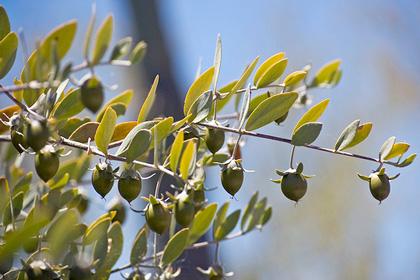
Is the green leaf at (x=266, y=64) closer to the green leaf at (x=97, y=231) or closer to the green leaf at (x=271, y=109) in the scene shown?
the green leaf at (x=271, y=109)

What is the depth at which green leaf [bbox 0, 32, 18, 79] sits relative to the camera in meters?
0.59

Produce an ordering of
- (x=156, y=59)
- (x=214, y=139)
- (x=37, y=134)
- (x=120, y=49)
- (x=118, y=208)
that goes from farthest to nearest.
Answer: (x=156, y=59) → (x=118, y=208) → (x=120, y=49) → (x=214, y=139) → (x=37, y=134)

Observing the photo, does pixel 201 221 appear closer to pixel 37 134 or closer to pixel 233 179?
pixel 233 179

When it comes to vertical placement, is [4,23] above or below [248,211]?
above

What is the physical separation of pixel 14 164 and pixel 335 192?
4.23m

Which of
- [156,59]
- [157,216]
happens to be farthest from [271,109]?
[156,59]

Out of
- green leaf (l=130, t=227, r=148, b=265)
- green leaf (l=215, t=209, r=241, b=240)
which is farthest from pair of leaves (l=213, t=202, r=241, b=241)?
green leaf (l=130, t=227, r=148, b=265)

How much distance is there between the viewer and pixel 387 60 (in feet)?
15.6

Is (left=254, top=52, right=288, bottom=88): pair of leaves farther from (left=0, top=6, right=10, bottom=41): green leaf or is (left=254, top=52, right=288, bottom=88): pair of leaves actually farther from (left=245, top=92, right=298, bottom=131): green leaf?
(left=0, top=6, right=10, bottom=41): green leaf

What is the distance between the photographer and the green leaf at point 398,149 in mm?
674

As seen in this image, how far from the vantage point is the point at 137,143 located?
1.95 feet

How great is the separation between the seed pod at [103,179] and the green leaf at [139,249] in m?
0.10

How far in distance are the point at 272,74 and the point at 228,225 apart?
207 millimetres

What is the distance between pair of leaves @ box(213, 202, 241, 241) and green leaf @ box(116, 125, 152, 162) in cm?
22
